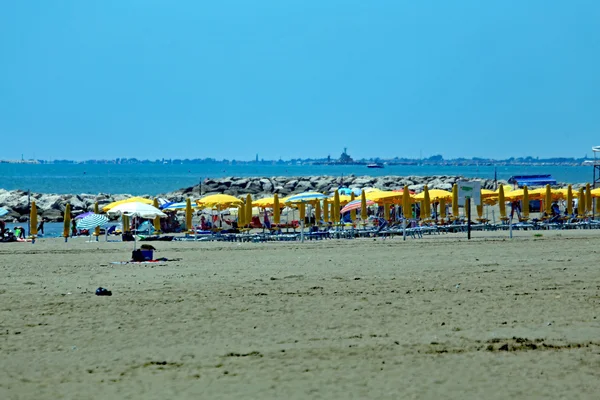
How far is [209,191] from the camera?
56.8 m

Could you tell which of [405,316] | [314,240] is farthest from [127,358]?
[314,240]

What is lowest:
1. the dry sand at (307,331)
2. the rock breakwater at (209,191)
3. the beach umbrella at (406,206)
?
the dry sand at (307,331)

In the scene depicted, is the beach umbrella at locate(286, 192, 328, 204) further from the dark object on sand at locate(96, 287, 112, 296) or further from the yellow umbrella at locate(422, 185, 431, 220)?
the dark object on sand at locate(96, 287, 112, 296)

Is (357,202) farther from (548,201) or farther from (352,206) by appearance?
(548,201)

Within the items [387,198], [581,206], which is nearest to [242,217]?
[387,198]

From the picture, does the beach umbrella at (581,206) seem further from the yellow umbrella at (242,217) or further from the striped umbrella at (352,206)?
the yellow umbrella at (242,217)

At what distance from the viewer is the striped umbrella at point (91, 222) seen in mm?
21250

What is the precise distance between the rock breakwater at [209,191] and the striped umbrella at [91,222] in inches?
680

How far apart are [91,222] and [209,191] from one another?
3532 cm

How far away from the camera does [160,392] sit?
666cm

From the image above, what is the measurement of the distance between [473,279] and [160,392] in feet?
22.0

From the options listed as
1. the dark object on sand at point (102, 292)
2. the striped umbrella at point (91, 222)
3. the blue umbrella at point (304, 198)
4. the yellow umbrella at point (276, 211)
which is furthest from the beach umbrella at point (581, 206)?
the dark object on sand at point (102, 292)

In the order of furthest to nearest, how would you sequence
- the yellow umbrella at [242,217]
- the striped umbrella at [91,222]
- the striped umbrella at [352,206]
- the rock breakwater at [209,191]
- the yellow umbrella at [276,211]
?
1. the rock breakwater at [209,191]
2. the striped umbrella at [352,206]
3. the yellow umbrella at [242,217]
4. the yellow umbrella at [276,211]
5. the striped umbrella at [91,222]

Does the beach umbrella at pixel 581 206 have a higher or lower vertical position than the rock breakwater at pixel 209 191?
lower
